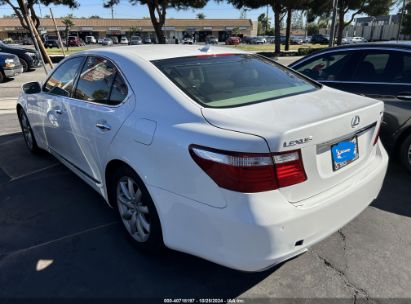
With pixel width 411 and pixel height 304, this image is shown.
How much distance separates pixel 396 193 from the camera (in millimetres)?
4027

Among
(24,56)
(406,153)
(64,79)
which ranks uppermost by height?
(64,79)

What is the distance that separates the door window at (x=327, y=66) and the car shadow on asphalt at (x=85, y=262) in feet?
10.2

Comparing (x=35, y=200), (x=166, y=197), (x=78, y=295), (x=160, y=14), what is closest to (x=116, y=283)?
(x=78, y=295)

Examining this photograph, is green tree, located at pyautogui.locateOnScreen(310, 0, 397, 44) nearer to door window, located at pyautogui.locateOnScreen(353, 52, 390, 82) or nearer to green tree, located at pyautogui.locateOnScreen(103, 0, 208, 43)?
green tree, located at pyautogui.locateOnScreen(103, 0, 208, 43)

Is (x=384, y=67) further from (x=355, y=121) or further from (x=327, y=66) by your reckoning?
(x=355, y=121)

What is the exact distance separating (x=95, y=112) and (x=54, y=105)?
3.70 feet

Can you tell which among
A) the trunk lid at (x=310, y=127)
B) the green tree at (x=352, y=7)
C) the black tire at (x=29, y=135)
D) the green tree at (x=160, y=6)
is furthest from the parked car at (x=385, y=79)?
the green tree at (x=352, y=7)

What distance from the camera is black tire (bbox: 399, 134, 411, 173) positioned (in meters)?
4.34

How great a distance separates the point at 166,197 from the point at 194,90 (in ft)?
2.61

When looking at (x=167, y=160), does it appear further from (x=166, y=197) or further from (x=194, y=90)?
(x=194, y=90)

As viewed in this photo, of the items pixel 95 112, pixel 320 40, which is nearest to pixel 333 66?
pixel 95 112

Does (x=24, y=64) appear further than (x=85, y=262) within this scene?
Yes

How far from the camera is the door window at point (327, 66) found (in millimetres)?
4877

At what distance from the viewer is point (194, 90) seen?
8.62 ft
